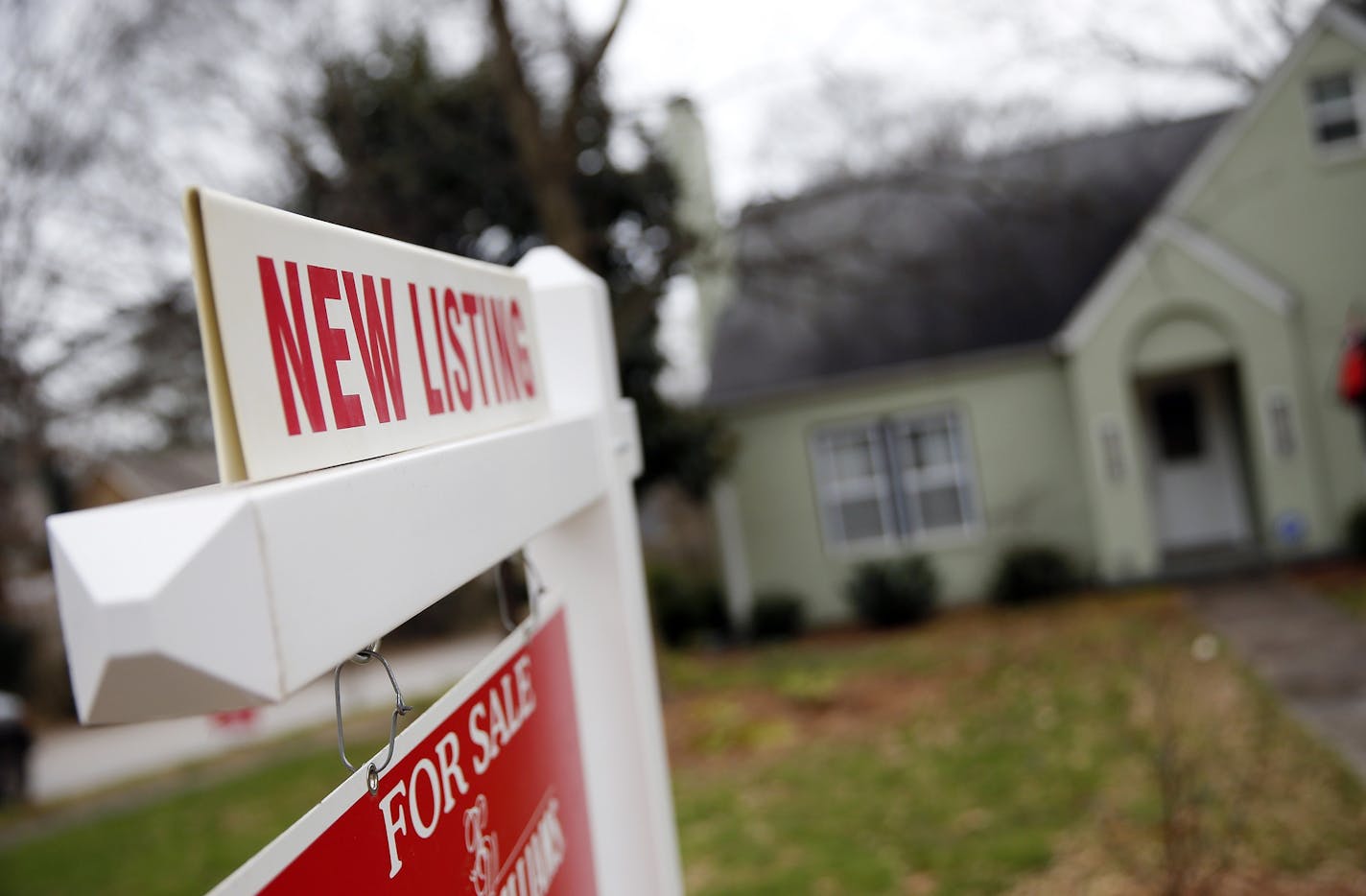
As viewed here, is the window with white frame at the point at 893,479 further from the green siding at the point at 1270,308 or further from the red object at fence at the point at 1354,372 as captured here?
the red object at fence at the point at 1354,372

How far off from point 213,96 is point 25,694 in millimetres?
17934

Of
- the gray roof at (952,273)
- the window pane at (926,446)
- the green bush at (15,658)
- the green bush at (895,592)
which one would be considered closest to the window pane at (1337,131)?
the gray roof at (952,273)

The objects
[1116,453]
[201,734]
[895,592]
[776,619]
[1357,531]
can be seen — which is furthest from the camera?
[201,734]

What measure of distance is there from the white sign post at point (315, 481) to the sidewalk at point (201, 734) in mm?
13439

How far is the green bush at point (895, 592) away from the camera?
16.3m

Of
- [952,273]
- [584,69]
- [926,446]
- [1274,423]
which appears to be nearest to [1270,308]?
[1274,423]

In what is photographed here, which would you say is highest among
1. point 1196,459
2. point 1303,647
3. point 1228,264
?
point 1228,264

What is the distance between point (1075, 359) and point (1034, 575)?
3.07m

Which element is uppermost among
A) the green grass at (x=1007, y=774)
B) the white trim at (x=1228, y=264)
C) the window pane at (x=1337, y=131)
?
the window pane at (x=1337, y=131)

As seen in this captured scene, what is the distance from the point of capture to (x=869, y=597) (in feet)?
54.3

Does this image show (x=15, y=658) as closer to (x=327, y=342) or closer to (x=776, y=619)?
(x=776, y=619)

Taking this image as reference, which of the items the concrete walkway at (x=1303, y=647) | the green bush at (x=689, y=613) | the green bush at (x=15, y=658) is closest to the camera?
the concrete walkway at (x=1303, y=647)

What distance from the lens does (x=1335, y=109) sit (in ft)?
50.1

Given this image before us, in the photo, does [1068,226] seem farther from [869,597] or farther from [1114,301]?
[869,597]
